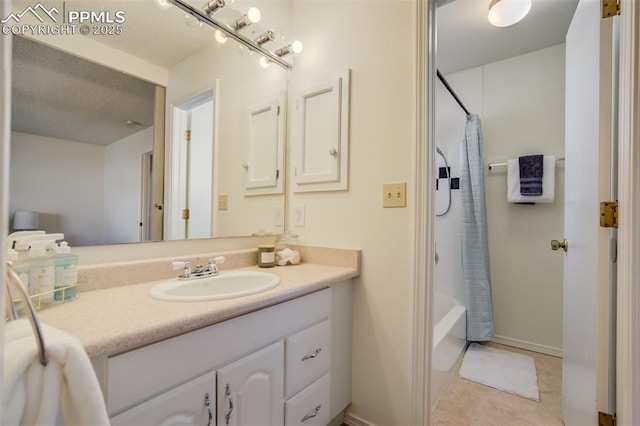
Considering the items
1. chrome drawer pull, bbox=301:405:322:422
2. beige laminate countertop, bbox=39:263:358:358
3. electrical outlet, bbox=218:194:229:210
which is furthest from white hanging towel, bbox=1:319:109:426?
electrical outlet, bbox=218:194:229:210

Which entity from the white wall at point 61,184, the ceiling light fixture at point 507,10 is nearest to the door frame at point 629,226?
the ceiling light fixture at point 507,10

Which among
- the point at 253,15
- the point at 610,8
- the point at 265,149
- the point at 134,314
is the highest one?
the point at 253,15

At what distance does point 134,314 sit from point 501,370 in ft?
7.34

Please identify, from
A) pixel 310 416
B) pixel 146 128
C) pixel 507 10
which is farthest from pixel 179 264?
pixel 507 10

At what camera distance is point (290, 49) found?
1605 mm

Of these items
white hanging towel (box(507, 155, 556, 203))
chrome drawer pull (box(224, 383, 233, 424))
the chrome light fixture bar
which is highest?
the chrome light fixture bar

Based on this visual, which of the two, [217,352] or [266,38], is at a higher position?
[266,38]

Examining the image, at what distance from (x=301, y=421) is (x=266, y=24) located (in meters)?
1.93

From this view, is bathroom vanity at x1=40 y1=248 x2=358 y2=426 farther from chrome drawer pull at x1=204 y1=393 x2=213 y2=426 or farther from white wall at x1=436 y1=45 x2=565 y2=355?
white wall at x1=436 y1=45 x2=565 y2=355

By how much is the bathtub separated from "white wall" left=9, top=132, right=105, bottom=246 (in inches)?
61.6

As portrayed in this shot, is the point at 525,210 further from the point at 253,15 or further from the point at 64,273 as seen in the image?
the point at 64,273

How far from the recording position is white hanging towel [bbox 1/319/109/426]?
36 cm

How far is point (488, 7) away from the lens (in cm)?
178

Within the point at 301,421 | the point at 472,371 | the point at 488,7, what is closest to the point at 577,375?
the point at 472,371
